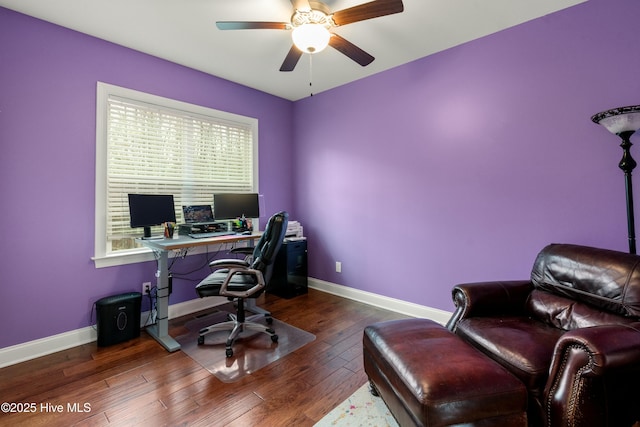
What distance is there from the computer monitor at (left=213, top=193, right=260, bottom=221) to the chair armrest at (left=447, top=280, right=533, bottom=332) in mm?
2388

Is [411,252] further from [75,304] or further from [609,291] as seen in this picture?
[75,304]

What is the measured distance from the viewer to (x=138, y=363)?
7.20 ft

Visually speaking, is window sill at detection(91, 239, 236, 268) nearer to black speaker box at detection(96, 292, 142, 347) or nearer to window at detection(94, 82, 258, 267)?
window at detection(94, 82, 258, 267)

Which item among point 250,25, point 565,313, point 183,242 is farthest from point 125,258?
point 565,313

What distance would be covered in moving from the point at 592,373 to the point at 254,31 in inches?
117

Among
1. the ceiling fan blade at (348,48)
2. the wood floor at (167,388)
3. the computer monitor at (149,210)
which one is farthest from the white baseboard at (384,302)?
the ceiling fan blade at (348,48)

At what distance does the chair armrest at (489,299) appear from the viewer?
1.92 metres

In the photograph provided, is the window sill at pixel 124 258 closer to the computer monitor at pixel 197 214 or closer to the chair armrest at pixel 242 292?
the computer monitor at pixel 197 214

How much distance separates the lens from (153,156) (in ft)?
9.65

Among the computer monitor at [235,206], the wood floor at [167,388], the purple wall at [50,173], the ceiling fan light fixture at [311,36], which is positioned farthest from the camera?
the computer monitor at [235,206]

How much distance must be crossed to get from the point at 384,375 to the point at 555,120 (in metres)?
2.24

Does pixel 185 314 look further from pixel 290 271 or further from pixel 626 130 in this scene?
pixel 626 130

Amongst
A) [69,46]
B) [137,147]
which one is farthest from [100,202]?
[69,46]

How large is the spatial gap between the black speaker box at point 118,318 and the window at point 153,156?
1.18ft
